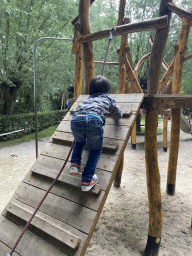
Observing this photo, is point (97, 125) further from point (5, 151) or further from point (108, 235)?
point (5, 151)

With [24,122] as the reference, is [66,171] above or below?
above

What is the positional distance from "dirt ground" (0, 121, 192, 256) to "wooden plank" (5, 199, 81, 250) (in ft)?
3.61

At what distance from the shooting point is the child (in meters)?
1.70

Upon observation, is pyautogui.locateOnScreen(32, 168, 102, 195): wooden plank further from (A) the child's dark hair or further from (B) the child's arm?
(A) the child's dark hair

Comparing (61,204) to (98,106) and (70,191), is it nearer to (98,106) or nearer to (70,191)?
(70,191)

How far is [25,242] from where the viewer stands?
1.66m

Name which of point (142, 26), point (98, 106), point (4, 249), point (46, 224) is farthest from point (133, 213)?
point (142, 26)

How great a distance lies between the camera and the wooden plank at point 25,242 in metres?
1.53

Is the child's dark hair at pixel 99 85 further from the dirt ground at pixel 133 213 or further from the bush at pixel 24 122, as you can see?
the bush at pixel 24 122

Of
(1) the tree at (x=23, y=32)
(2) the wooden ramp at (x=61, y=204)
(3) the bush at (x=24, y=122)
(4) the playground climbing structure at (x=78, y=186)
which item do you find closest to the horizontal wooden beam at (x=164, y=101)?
(4) the playground climbing structure at (x=78, y=186)

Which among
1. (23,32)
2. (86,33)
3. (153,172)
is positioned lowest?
(153,172)

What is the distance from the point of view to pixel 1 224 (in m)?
1.84

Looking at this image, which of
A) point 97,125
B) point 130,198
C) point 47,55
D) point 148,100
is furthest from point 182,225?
point 47,55

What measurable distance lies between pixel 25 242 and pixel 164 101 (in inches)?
84.5
